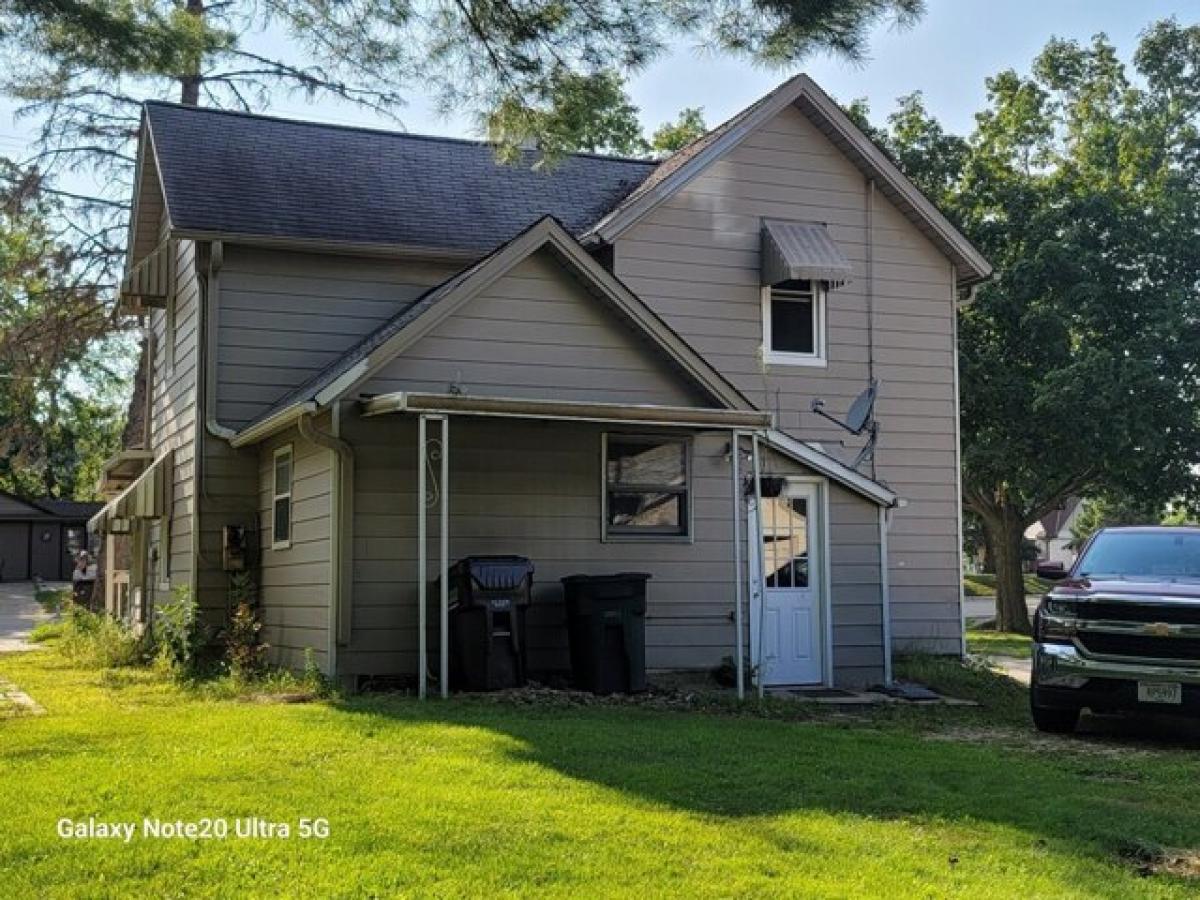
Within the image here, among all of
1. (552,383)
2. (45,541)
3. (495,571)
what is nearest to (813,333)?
(552,383)

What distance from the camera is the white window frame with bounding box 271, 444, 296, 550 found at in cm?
1271

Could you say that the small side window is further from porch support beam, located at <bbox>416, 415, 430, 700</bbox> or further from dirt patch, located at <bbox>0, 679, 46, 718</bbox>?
dirt patch, located at <bbox>0, 679, 46, 718</bbox>

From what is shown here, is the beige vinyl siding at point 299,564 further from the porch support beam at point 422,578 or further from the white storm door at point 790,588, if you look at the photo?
the white storm door at point 790,588

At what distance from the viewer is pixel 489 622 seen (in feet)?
36.7

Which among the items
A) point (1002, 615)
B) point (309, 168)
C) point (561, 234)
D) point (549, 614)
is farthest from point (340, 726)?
point (1002, 615)

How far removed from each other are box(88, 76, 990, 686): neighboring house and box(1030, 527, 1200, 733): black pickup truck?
108 inches

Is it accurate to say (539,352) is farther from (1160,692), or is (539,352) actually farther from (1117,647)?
(1160,692)

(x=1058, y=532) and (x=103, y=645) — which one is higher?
(x=1058, y=532)

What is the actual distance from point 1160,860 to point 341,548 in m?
7.45

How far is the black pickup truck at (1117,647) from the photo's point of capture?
32.0 feet

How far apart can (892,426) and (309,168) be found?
7782 millimetres

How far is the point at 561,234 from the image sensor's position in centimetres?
1221

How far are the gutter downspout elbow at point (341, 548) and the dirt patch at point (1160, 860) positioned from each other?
7.15 metres

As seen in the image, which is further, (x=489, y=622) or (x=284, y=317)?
(x=284, y=317)
